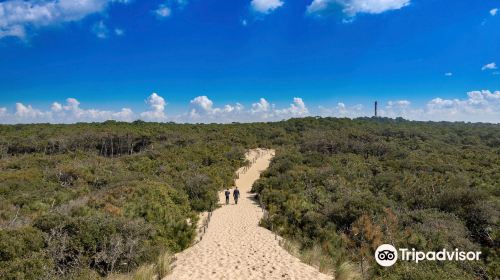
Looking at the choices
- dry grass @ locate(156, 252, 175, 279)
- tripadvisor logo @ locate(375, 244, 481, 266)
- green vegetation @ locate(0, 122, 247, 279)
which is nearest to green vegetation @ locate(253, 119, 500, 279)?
tripadvisor logo @ locate(375, 244, 481, 266)

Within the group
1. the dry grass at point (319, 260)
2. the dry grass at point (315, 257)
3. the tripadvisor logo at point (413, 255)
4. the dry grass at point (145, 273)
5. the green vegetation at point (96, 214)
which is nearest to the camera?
the dry grass at point (145, 273)

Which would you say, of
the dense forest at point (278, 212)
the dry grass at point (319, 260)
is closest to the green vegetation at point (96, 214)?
the dense forest at point (278, 212)

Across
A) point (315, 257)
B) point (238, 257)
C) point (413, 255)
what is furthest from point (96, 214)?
point (413, 255)

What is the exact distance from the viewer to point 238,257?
12.2m

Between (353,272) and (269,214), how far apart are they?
9987 mm

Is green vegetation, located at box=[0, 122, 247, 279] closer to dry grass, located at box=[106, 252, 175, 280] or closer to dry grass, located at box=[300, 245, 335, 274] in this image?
dry grass, located at box=[106, 252, 175, 280]

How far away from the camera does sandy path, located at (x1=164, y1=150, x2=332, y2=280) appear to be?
1019cm

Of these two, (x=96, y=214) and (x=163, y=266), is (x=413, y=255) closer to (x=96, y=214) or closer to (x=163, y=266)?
(x=163, y=266)

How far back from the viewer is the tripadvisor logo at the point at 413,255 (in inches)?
460

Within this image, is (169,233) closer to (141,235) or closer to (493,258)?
(141,235)

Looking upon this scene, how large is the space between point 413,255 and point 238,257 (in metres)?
6.46

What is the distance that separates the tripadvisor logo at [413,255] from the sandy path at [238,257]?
2.76 metres

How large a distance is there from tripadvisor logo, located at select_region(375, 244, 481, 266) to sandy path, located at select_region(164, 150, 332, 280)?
9.06 feet

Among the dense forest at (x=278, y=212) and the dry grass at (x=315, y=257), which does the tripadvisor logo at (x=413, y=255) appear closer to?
the dense forest at (x=278, y=212)
